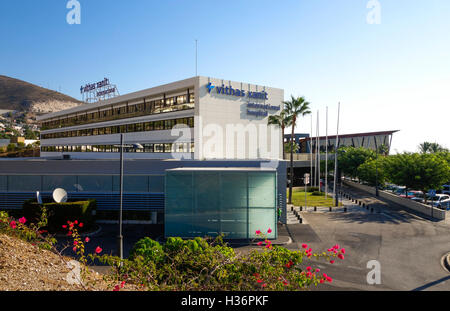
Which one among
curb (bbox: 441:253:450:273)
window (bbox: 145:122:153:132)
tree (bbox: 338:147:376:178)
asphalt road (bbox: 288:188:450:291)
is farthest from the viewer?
tree (bbox: 338:147:376:178)

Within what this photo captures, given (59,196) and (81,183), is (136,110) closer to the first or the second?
(81,183)

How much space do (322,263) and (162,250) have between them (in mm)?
9985

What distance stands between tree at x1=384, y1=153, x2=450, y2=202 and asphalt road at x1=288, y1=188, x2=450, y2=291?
3.79m

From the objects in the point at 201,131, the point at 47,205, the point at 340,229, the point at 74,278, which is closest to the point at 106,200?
the point at 47,205

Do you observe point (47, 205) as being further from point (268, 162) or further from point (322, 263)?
point (322, 263)

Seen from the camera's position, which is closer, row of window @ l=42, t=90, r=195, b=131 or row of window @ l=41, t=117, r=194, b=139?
row of window @ l=41, t=117, r=194, b=139

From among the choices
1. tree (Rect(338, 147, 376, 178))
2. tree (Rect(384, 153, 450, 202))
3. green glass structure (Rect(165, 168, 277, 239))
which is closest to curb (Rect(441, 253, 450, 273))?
green glass structure (Rect(165, 168, 277, 239))

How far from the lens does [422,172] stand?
104ft

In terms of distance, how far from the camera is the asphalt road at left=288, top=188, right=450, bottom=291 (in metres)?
13.8

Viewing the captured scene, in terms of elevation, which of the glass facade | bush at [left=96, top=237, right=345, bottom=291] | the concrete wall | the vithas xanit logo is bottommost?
the concrete wall

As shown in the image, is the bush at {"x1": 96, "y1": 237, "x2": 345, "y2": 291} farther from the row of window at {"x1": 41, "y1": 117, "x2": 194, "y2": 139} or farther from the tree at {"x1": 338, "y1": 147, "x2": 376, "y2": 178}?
the tree at {"x1": 338, "y1": 147, "x2": 376, "y2": 178}

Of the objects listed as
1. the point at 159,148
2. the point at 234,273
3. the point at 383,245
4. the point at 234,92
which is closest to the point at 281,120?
the point at 234,92

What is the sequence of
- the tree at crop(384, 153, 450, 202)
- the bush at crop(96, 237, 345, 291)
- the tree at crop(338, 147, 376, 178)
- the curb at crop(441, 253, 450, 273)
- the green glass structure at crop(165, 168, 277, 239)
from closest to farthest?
the bush at crop(96, 237, 345, 291)
the curb at crop(441, 253, 450, 273)
the green glass structure at crop(165, 168, 277, 239)
the tree at crop(384, 153, 450, 202)
the tree at crop(338, 147, 376, 178)

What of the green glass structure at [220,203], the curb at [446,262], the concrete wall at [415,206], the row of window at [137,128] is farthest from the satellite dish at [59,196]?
the concrete wall at [415,206]
